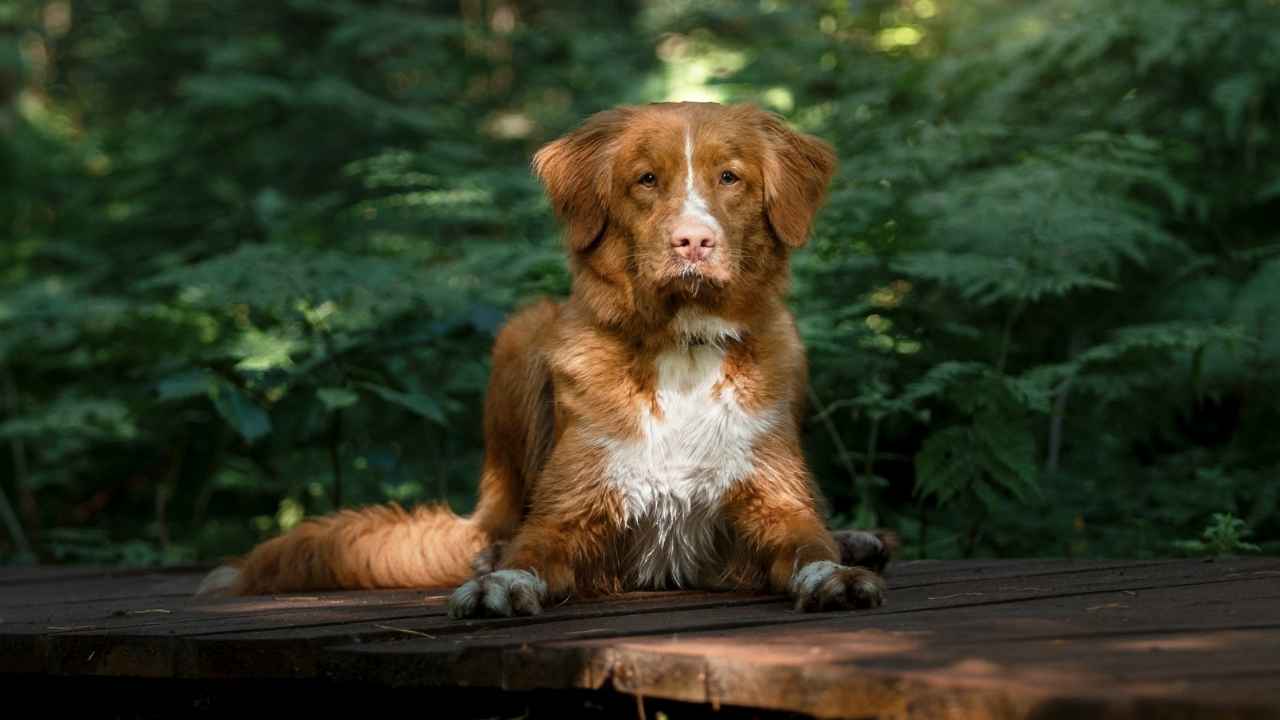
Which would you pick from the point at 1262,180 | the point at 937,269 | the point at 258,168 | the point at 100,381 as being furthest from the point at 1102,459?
the point at 258,168

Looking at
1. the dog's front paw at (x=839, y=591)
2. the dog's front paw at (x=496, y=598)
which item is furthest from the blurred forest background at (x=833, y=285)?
the dog's front paw at (x=496, y=598)

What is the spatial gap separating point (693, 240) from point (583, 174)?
0.57m

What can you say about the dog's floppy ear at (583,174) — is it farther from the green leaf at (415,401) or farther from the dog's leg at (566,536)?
the green leaf at (415,401)

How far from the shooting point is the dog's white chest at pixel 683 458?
4.16 m

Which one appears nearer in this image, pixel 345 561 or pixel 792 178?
pixel 792 178

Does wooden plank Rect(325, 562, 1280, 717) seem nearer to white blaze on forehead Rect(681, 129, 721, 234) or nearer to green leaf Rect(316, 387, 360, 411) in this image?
white blaze on forehead Rect(681, 129, 721, 234)

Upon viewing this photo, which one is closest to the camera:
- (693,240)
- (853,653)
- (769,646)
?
(853,653)

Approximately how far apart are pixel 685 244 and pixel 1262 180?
17.0 feet

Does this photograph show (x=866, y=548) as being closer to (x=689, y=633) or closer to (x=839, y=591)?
(x=839, y=591)

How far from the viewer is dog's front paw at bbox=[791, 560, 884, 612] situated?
11.6 ft

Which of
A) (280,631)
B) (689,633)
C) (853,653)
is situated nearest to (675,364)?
(689,633)

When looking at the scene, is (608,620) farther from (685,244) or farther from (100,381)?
(100,381)

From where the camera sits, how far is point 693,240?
4000 millimetres

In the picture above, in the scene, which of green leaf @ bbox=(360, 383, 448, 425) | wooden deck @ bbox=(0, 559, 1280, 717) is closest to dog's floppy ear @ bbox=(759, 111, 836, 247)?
wooden deck @ bbox=(0, 559, 1280, 717)
